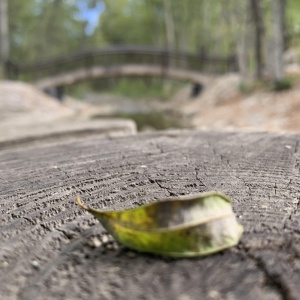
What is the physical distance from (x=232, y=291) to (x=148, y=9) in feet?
111

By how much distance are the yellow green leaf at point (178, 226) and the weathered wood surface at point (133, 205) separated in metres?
0.02

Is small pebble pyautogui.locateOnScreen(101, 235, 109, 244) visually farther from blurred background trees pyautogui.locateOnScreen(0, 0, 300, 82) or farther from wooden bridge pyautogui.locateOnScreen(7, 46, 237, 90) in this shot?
wooden bridge pyautogui.locateOnScreen(7, 46, 237, 90)

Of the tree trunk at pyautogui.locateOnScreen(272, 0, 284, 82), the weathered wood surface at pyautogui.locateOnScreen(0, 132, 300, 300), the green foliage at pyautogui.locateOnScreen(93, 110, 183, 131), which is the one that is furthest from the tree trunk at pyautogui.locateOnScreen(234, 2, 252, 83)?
the weathered wood surface at pyautogui.locateOnScreen(0, 132, 300, 300)

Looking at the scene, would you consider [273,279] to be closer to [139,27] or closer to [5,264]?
[5,264]

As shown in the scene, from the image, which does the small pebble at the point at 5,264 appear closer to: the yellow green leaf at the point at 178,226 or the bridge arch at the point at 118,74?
the yellow green leaf at the point at 178,226

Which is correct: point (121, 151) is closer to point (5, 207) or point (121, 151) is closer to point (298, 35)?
point (5, 207)

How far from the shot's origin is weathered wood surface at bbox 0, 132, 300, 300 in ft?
2.01

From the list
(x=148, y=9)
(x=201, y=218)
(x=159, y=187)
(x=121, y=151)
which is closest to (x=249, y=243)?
(x=201, y=218)

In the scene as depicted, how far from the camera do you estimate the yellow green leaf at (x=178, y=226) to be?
0.69 m

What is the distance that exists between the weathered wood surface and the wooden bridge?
16.2 m

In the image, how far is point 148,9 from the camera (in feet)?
107

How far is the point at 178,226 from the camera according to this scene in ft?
2.33

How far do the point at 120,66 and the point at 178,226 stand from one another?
1725 centimetres

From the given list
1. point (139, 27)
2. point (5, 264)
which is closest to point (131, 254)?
point (5, 264)
